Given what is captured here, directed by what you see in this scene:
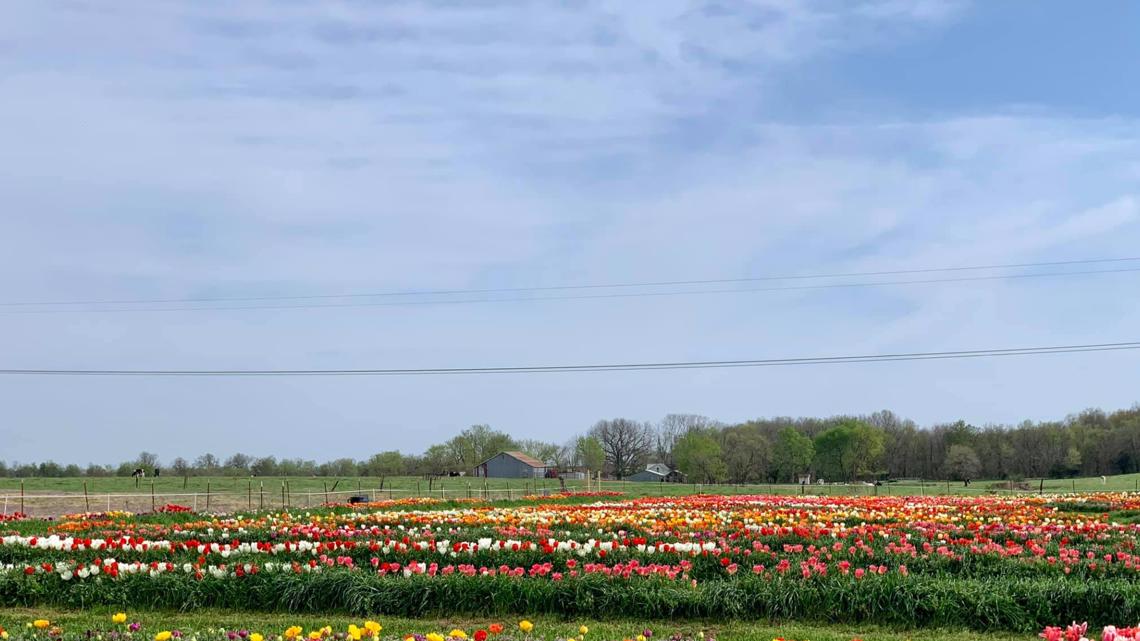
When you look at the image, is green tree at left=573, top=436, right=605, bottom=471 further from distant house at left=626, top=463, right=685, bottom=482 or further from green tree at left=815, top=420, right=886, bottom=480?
green tree at left=815, top=420, right=886, bottom=480

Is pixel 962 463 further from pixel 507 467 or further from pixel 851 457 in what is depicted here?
pixel 507 467

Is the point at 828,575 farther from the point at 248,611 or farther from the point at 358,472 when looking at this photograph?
the point at 358,472

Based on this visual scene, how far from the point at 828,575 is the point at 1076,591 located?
2.69 meters

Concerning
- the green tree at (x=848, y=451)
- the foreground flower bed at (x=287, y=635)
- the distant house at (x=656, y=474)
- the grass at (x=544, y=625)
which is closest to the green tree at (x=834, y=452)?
the green tree at (x=848, y=451)

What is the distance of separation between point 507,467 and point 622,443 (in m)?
22.5

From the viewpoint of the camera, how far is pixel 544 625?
10.8 m

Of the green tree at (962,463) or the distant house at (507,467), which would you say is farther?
the distant house at (507,467)

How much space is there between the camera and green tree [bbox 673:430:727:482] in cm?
10088

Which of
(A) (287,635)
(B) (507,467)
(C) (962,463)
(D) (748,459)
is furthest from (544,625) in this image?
(B) (507,467)

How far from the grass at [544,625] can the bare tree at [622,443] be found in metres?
129

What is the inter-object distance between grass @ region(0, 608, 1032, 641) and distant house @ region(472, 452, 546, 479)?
371 ft

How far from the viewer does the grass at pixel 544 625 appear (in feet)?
32.9

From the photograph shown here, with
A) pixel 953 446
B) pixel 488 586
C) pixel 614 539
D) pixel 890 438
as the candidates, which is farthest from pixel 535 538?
pixel 890 438

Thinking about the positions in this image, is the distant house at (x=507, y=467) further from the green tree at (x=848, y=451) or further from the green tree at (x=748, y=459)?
the green tree at (x=848, y=451)
